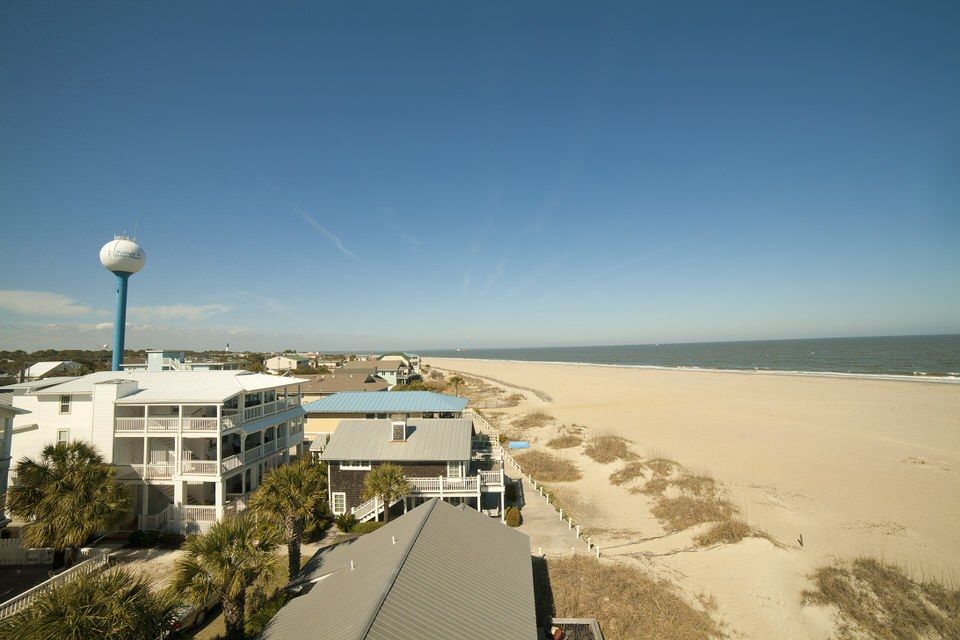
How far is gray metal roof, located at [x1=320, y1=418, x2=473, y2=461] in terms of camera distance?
2281cm

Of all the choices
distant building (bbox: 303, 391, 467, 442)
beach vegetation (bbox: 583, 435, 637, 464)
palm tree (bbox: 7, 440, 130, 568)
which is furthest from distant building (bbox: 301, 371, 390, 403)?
palm tree (bbox: 7, 440, 130, 568)

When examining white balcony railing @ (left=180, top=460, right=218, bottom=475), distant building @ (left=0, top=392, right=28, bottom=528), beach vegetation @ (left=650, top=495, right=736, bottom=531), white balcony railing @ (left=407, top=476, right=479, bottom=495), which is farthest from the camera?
beach vegetation @ (left=650, top=495, right=736, bottom=531)

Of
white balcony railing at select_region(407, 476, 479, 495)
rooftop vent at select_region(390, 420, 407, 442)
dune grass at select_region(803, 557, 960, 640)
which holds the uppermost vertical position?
rooftop vent at select_region(390, 420, 407, 442)

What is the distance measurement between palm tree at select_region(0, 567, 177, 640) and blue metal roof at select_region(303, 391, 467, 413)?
20569 mm

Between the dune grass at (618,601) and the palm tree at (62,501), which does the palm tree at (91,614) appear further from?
the dune grass at (618,601)

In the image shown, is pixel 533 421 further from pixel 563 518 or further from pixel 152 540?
pixel 152 540

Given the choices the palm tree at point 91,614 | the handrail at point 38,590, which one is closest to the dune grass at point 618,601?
the palm tree at point 91,614

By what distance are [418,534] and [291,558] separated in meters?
7.06

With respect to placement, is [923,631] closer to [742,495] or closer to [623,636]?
[623,636]

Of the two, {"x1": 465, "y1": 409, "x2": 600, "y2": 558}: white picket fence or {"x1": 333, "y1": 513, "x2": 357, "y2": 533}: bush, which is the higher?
{"x1": 333, "y1": 513, "x2": 357, "y2": 533}: bush

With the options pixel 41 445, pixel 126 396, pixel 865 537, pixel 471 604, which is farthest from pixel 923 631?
pixel 41 445

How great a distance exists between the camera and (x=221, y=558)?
442 inches

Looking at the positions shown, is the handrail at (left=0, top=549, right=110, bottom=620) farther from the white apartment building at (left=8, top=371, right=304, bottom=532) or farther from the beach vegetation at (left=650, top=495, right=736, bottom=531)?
the beach vegetation at (left=650, top=495, right=736, bottom=531)

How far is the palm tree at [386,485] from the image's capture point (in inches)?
806
